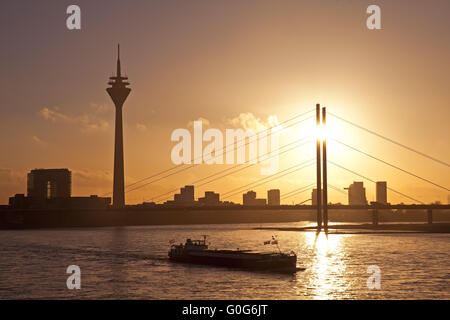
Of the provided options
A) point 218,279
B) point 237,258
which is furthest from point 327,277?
point 237,258

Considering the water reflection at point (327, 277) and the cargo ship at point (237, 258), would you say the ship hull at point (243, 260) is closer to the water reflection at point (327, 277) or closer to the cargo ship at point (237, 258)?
the cargo ship at point (237, 258)

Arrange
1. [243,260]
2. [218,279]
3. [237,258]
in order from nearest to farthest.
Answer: [218,279], [243,260], [237,258]

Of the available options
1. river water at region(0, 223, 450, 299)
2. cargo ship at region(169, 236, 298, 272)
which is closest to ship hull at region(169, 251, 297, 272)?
cargo ship at region(169, 236, 298, 272)

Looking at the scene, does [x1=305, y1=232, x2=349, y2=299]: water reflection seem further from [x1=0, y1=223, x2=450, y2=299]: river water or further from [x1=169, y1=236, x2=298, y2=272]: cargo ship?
[x1=169, y1=236, x2=298, y2=272]: cargo ship

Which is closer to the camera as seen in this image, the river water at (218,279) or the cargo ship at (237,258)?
the river water at (218,279)

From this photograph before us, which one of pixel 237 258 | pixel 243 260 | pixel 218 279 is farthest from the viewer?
pixel 237 258

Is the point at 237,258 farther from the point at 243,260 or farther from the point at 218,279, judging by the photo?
the point at 218,279

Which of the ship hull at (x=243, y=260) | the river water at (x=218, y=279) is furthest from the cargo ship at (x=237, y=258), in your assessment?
the river water at (x=218, y=279)

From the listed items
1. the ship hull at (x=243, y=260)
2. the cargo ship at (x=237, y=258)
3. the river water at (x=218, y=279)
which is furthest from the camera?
the cargo ship at (x=237, y=258)

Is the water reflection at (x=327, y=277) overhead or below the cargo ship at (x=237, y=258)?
below

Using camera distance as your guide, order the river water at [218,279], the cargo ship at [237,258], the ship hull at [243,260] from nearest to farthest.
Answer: the river water at [218,279], the ship hull at [243,260], the cargo ship at [237,258]
